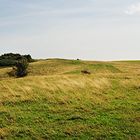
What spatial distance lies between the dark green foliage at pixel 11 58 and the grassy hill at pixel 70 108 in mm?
42499

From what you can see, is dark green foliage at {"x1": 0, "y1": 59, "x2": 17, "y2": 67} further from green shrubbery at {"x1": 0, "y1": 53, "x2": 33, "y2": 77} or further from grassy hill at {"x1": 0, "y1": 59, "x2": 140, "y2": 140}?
grassy hill at {"x1": 0, "y1": 59, "x2": 140, "y2": 140}

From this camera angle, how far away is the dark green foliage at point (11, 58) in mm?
80312

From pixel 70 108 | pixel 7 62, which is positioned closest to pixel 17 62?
pixel 7 62

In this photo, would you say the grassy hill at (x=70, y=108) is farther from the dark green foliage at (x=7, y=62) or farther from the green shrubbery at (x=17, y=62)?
the dark green foliage at (x=7, y=62)

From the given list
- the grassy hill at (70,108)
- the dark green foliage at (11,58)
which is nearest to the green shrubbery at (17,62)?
the dark green foliage at (11,58)

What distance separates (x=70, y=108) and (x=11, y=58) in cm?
5870

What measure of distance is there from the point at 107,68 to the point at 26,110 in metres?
43.9

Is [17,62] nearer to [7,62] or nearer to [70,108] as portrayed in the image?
[7,62]

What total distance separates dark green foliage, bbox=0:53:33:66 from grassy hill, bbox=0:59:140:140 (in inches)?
1673

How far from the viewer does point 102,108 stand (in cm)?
2927

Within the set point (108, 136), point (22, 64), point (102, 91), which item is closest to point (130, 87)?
point (102, 91)

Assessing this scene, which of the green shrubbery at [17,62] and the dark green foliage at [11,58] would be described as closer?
the green shrubbery at [17,62]

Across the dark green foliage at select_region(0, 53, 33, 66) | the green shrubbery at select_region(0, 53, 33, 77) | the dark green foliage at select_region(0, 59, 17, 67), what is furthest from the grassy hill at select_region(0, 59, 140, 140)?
the dark green foliage at select_region(0, 59, 17, 67)

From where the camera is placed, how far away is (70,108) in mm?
28984
